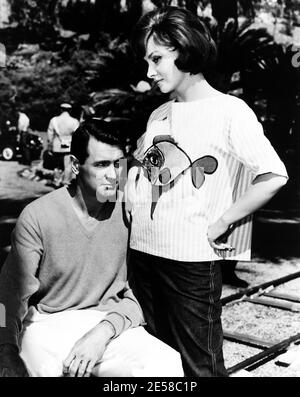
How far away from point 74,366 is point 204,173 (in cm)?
82

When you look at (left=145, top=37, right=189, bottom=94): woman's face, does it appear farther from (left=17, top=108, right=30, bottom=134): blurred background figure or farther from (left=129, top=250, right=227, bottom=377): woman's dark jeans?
(left=17, top=108, right=30, bottom=134): blurred background figure

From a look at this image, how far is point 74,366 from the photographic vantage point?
81.5 inches

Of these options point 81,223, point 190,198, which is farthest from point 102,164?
point 190,198

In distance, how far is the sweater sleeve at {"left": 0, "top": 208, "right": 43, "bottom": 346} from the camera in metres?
2.11

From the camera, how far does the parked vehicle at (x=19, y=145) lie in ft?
9.11

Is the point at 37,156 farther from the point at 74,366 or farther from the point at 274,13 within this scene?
the point at 274,13

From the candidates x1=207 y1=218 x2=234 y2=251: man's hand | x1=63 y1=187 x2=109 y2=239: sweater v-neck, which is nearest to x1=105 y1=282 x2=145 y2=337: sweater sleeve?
x1=63 y1=187 x2=109 y2=239: sweater v-neck

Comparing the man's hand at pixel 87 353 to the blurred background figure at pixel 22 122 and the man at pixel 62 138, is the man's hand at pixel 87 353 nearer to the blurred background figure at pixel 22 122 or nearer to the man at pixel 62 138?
the man at pixel 62 138

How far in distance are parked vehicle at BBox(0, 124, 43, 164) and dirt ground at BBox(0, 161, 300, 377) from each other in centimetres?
4

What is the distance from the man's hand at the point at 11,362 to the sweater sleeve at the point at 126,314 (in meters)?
0.35

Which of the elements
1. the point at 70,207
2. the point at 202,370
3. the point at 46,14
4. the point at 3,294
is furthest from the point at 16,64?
the point at 202,370

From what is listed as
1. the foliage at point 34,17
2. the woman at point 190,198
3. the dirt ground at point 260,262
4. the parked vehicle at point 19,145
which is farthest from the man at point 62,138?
the woman at point 190,198

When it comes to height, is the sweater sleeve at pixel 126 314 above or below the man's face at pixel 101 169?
below

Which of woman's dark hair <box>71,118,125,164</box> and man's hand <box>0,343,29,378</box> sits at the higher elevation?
woman's dark hair <box>71,118,125,164</box>
